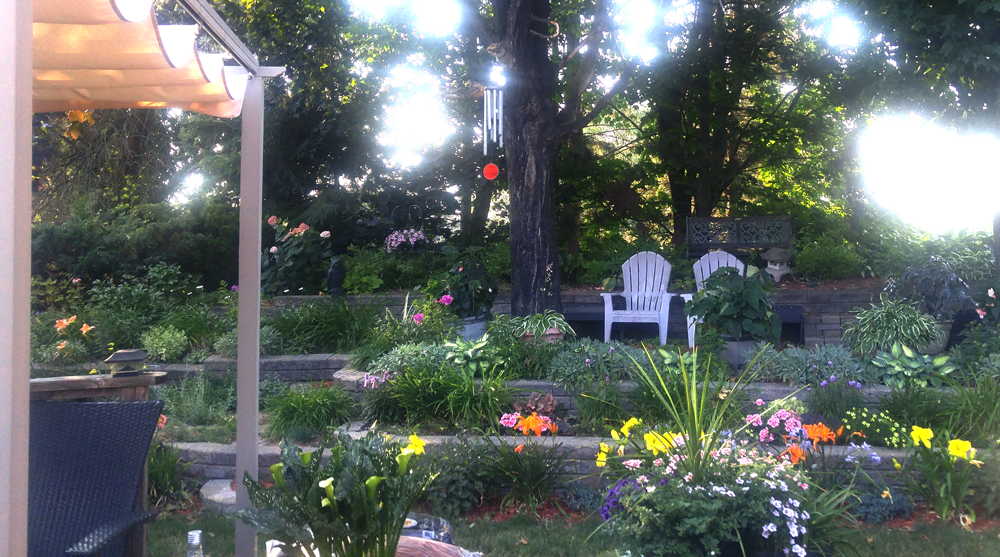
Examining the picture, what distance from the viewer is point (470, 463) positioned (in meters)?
3.50

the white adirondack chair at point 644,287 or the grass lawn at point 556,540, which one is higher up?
the white adirondack chair at point 644,287

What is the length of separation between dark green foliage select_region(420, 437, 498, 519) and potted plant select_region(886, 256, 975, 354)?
3.48 meters

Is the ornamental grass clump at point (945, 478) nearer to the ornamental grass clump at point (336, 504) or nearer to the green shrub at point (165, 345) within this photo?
the ornamental grass clump at point (336, 504)

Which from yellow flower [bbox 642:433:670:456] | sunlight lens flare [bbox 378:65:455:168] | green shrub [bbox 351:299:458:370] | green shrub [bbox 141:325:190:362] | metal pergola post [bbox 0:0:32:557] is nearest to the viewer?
metal pergola post [bbox 0:0:32:557]

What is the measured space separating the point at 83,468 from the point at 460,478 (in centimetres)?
167

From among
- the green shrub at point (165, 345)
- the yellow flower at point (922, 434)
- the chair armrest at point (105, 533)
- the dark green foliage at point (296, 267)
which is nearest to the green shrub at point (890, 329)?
the yellow flower at point (922, 434)

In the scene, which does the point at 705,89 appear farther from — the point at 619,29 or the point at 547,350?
the point at 547,350

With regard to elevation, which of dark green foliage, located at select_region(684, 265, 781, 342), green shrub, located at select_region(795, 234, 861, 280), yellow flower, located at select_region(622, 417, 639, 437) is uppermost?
green shrub, located at select_region(795, 234, 861, 280)

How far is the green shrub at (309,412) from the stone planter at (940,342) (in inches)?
157

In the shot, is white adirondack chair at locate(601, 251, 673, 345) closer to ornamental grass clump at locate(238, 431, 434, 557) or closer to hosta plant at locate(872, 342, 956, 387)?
hosta plant at locate(872, 342, 956, 387)

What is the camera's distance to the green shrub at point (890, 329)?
4668 millimetres

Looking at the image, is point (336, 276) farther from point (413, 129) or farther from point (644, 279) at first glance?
point (413, 129)

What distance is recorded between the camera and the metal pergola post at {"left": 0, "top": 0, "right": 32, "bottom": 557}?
115 centimetres

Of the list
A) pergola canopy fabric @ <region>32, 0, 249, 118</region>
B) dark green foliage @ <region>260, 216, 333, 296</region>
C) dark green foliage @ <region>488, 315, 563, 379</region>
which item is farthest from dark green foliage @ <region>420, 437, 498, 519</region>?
dark green foliage @ <region>260, 216, 333, 296</region>
